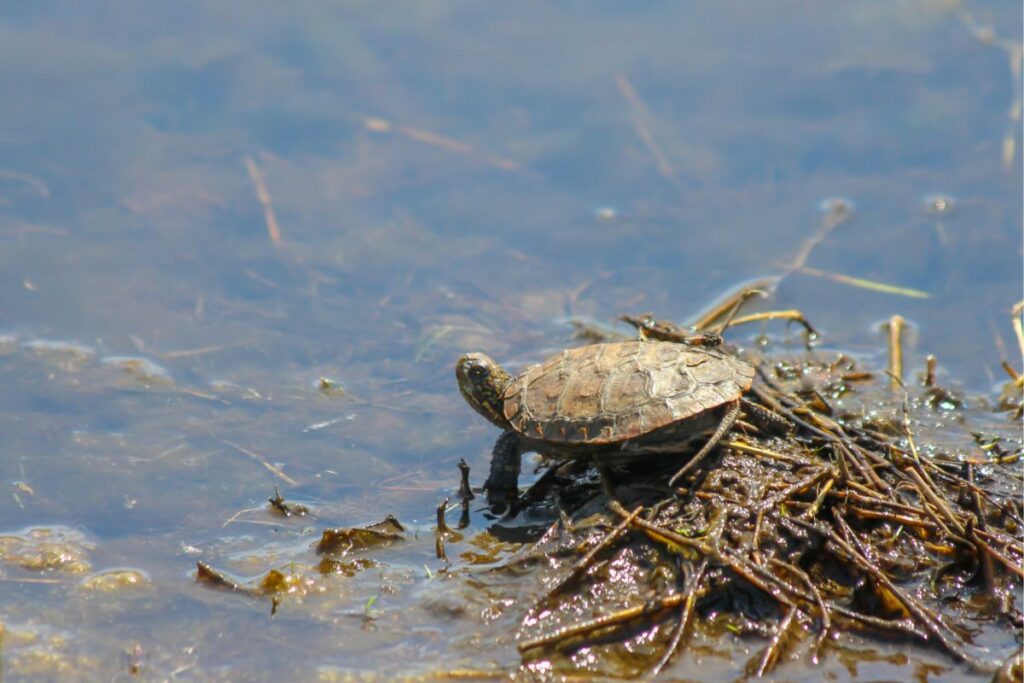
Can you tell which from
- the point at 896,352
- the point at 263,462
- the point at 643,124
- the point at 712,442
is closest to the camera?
the point at 712,442

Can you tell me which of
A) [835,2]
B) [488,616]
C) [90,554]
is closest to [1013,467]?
[488,616]

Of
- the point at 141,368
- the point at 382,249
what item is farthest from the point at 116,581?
the point at 382,249

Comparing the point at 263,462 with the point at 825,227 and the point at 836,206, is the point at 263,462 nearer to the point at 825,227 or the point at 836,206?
the point at 825,227

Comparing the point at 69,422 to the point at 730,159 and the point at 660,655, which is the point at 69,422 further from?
the point at 730,159

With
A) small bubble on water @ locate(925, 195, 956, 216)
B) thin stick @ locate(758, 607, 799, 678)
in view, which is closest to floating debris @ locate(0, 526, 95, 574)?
thin stick @ locate(758, 607, 799, 678)

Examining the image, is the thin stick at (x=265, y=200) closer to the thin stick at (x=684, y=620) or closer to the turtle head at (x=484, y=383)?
Result: the turtle head at (x=484, y=383)

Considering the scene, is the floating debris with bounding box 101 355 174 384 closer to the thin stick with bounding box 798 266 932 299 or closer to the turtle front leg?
the turtle front leg
